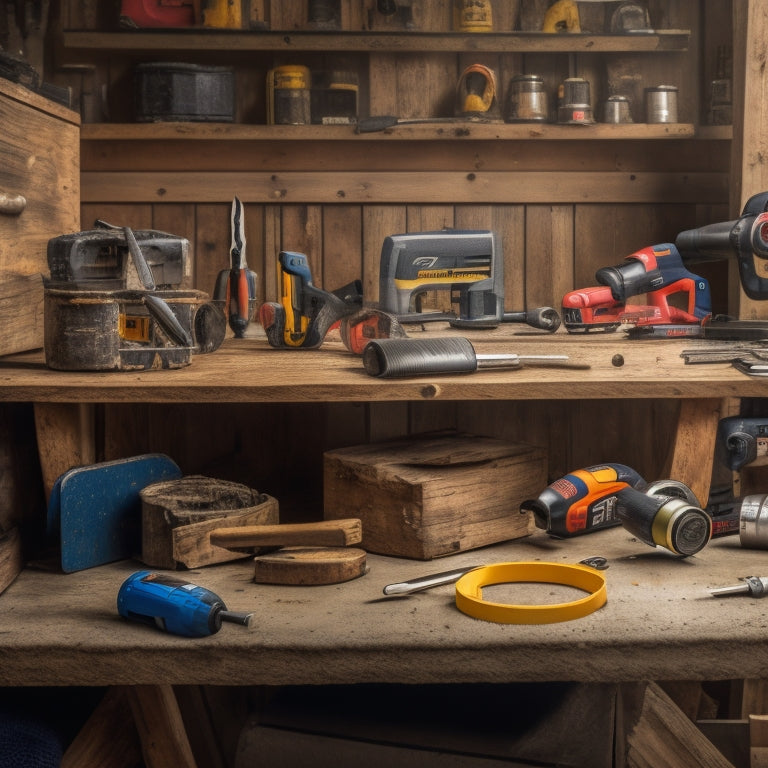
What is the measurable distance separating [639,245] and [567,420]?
708mm

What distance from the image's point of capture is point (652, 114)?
2920mm

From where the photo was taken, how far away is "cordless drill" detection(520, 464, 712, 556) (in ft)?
5.22

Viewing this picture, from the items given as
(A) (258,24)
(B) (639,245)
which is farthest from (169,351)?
(B) (639,245)

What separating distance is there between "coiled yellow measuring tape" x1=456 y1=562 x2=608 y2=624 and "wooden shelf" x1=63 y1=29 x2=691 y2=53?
183 centimetres

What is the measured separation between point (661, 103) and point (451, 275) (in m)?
0.98

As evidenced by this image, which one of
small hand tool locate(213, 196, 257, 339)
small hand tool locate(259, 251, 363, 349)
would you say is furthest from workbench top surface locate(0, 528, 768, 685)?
small hand tool locate(213, 196, 257, 339)

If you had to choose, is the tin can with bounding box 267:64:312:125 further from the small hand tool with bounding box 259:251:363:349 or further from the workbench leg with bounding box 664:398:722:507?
the workbench leg with bounding box 664:398:722:507

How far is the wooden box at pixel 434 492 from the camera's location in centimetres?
165

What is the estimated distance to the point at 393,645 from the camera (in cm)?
134

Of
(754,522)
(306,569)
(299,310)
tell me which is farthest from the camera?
(299,310)

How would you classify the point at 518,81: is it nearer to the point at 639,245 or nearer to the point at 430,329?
the point at 639,245

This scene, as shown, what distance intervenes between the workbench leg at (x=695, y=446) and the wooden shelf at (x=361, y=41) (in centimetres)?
152

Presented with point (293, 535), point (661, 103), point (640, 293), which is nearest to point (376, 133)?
point (661, 103)

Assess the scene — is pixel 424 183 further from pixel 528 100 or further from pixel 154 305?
pixel 154 305
